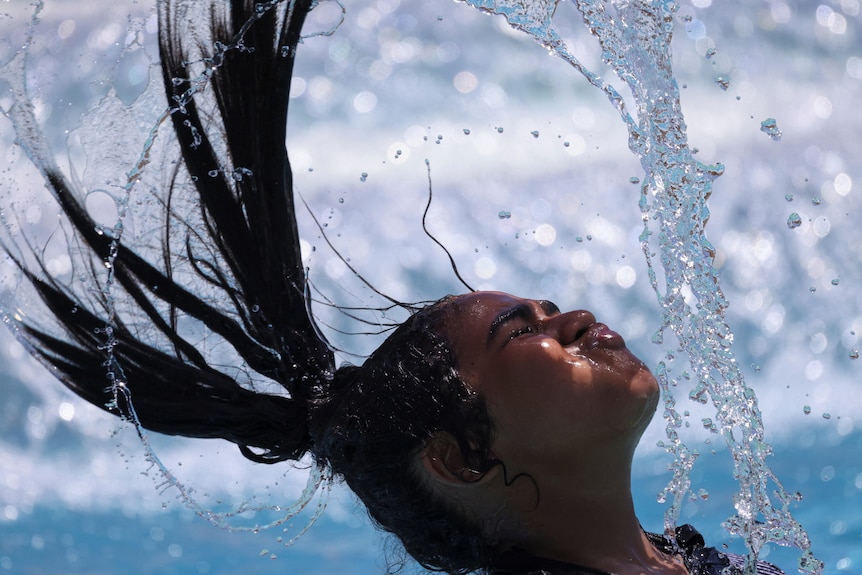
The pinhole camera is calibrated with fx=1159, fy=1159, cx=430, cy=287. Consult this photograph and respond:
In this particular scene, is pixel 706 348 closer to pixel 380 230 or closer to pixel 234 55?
pixel 234 55

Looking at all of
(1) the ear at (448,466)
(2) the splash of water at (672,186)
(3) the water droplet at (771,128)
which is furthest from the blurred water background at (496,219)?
(1) the ear at (448,466)

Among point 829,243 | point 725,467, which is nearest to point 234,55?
point 725,467

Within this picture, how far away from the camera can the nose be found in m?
1.93

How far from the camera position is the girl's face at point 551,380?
72.8 inches

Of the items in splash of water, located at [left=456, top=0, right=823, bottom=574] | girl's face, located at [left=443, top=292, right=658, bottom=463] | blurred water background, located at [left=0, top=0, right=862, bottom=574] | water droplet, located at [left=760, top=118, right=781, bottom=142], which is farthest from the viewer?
blurred water background, located at [left=0, top=0, right=862, bottom=574]

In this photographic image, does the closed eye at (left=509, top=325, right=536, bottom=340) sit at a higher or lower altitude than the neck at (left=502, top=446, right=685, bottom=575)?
higher

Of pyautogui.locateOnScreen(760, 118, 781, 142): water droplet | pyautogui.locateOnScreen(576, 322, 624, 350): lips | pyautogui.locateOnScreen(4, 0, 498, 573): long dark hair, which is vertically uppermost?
pyautogui.locateOnScreen(760, 118, 781, 142): water droplet

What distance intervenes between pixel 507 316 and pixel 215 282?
65 centimetres

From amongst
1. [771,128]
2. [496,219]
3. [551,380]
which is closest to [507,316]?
[551,380]

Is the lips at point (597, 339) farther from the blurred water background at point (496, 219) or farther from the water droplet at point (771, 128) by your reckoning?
the blurred water background at point (496, 219)

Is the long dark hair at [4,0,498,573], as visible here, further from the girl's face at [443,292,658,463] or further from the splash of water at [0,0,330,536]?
the girl's face at [443,292,658,463]

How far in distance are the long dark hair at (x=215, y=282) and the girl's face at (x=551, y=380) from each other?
33 centimetres

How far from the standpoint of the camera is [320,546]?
407 cm

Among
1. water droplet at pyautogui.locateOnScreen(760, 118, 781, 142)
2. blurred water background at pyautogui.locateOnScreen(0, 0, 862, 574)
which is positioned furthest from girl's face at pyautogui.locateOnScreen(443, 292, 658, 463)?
blurred water background at pyautogui.locateOnScreen(0, 0, 862, 574)
